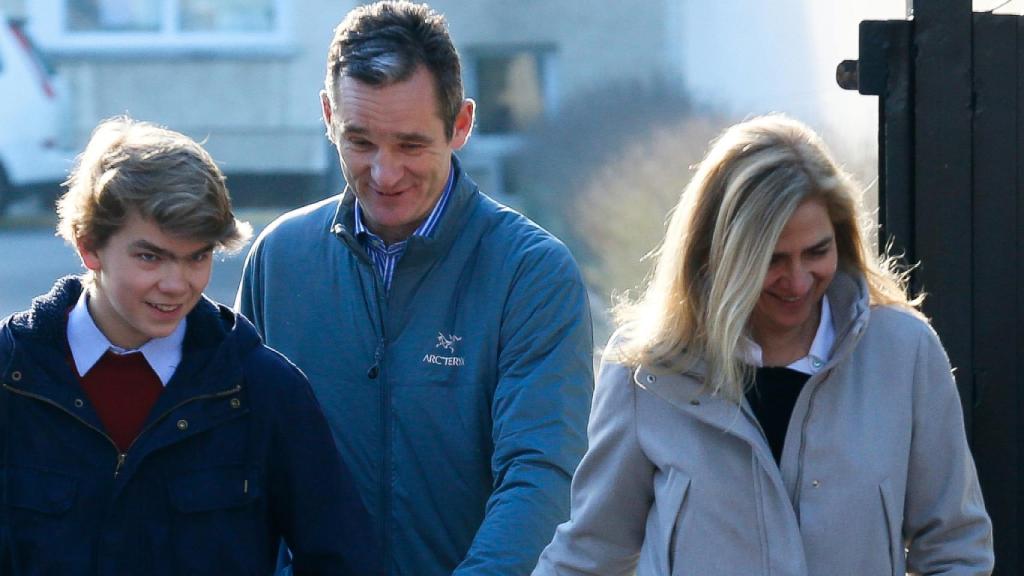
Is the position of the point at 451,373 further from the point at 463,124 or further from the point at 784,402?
the point at 784,402

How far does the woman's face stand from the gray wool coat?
3.4 inches

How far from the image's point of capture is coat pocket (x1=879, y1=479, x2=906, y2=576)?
246 centimetres

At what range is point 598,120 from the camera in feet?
49.6

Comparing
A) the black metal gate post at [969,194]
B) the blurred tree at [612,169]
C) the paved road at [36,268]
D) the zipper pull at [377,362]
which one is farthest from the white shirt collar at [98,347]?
the paved road at [36,268]

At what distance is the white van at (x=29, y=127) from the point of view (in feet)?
56.9

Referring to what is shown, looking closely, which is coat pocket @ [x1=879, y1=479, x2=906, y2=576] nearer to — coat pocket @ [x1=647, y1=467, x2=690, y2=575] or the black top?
the black top

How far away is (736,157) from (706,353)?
1.11 ft

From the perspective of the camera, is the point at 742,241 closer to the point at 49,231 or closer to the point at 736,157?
the point at 736,157

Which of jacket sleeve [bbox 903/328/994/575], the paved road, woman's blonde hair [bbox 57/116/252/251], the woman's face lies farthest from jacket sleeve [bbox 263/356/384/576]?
the paved road

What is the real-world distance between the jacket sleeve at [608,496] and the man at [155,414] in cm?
37

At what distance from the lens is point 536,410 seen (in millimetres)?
2826

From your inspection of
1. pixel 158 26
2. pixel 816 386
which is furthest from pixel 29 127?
pixel 816 386

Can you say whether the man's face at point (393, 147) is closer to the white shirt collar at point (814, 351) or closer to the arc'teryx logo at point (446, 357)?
the arc'teryx logo at point (446, 357)

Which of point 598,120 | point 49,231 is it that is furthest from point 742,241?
point 49,231
